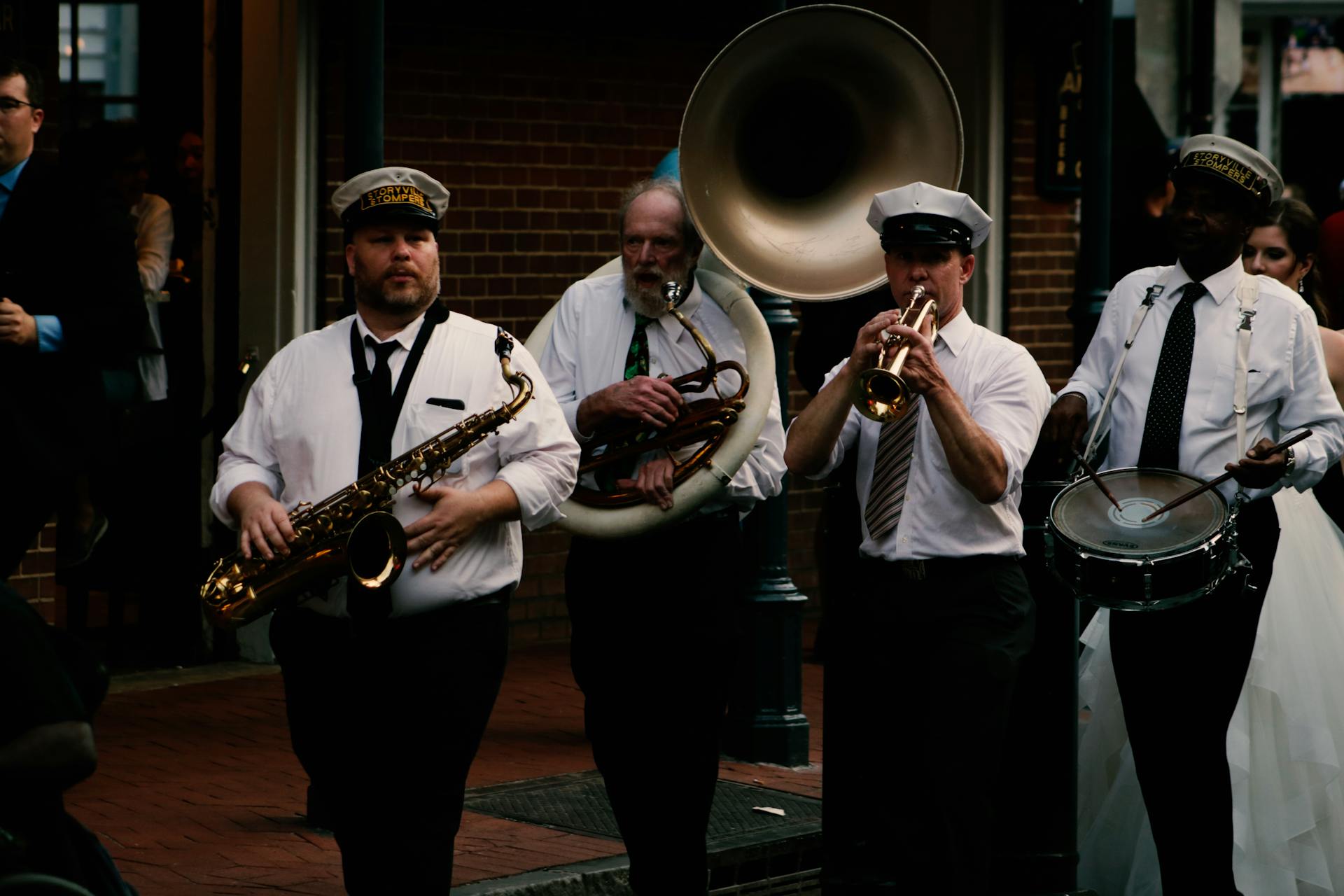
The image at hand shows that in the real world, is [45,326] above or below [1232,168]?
below

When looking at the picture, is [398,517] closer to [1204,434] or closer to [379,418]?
[379,418]

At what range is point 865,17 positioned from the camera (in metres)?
6.53

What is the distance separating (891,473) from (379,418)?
1438mm

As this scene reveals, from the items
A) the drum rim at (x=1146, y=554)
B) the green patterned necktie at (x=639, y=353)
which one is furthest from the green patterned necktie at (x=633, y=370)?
the drum rim at (x=1146, y=554)

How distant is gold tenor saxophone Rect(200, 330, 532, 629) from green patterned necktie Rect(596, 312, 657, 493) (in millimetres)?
815

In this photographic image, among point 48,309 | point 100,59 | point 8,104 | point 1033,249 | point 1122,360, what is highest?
point 100,59

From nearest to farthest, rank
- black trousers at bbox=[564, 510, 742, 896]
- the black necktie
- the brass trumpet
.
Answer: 1. the black necktie
2. the brass trumpet
3. black trousers at bbox=[564, 510, 742, 896]

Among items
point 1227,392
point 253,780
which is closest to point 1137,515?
point 1227,392

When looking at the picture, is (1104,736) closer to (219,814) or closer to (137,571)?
(219,814)

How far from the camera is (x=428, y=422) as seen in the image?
518 cm

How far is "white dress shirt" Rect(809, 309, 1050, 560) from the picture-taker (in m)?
5.57

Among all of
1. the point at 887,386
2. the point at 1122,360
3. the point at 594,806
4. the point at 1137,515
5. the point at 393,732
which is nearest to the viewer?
the point at 393,732

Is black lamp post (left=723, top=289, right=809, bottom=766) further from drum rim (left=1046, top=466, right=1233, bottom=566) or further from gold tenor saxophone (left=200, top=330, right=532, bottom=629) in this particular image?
gold tenor saxophone (left=200, top=330, right=532, bottom=629)

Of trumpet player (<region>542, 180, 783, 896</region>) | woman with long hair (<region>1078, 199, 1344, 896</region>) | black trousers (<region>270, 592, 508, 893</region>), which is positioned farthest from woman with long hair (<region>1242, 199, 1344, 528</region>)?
black trousers (<region>270, 592, 508, 893</region>)
